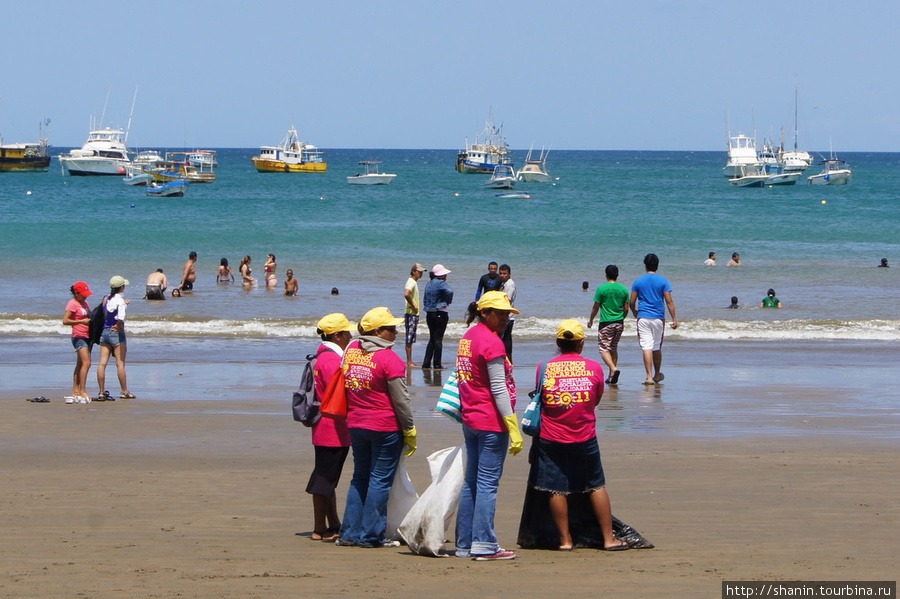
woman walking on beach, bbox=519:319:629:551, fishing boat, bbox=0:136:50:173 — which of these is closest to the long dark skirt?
woman walking on beach, bbox=519:319:629:551

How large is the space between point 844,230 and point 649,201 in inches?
983

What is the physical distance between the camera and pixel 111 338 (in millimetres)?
11117

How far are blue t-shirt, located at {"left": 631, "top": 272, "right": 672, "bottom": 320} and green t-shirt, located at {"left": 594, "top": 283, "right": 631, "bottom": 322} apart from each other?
173 millimetres

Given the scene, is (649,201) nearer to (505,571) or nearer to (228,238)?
(228,238)

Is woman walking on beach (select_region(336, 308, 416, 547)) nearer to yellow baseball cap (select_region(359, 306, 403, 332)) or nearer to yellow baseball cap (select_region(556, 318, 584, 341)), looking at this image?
yellow baseball cap (select_region(359, 306, 403, 332))

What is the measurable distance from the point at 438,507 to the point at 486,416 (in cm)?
63

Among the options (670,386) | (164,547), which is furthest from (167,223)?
(164,547)

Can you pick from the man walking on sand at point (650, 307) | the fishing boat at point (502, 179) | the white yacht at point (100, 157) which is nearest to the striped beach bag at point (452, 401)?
the man walking on sand at point (650, 307)

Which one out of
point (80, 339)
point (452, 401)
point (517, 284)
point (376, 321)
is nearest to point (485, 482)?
point (452, 401)

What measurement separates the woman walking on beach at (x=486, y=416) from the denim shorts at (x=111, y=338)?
650cm

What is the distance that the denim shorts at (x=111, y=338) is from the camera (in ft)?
36.4

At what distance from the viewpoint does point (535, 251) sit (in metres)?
38.1

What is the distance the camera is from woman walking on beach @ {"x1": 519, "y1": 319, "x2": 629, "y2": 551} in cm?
574

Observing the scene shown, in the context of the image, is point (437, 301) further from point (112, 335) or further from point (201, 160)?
point (201, 160)
